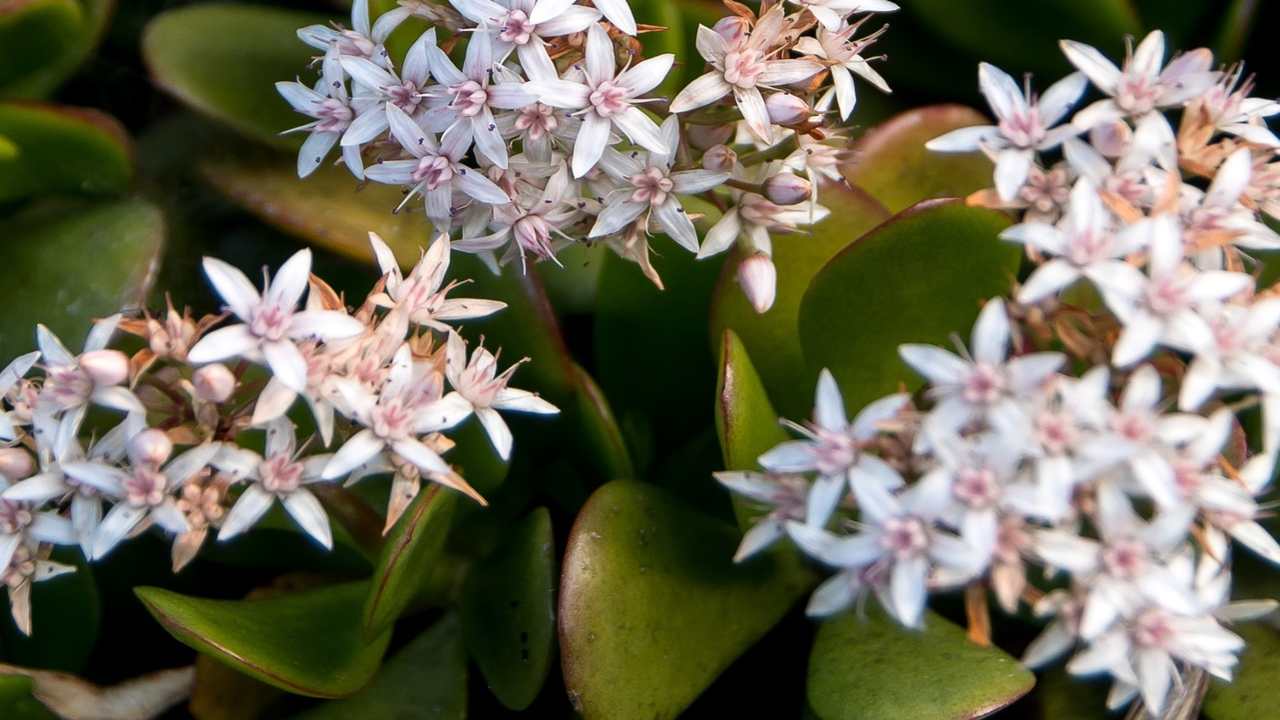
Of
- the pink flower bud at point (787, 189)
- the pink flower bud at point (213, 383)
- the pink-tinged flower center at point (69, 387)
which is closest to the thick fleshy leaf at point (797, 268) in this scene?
the pink flower bud at point (787, 189)

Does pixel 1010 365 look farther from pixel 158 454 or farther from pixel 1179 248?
pixel 158 454

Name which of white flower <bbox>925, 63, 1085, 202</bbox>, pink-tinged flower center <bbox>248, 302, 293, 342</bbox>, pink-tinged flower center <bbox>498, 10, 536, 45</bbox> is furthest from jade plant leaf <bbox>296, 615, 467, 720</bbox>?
white flower <bbox>925, 63, 1085, 202</bbox>

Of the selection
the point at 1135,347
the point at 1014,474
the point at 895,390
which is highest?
the point at 1135,347

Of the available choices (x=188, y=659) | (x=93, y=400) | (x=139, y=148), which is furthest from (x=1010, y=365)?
(x=139, y=148)

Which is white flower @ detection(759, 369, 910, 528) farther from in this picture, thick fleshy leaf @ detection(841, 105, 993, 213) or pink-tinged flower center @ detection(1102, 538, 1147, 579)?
thick fleshy leaf @ detection(841, 105, 993, 213)

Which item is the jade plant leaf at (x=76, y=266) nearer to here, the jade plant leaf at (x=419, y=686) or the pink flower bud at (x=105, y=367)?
the pink flower bud at (x=105, y=367)

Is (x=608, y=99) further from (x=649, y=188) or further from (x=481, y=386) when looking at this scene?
(x=481, y=386)

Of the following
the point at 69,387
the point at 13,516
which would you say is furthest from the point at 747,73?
the point at 13,516
